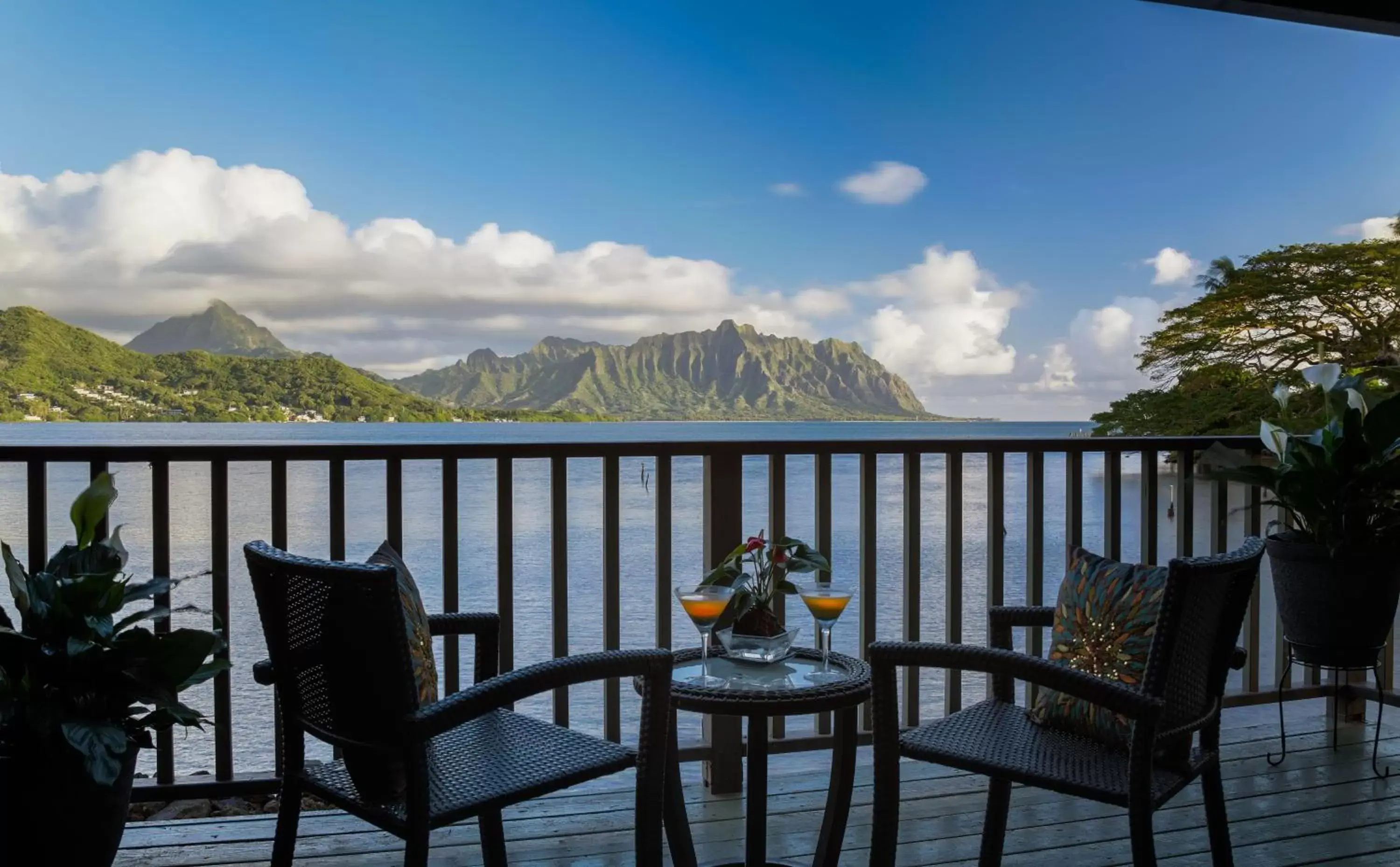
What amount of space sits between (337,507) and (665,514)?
85cm

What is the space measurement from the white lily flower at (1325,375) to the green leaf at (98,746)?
3.02m

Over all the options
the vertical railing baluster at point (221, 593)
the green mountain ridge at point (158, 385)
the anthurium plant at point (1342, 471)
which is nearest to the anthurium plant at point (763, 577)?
the vertical railing baluster at point (221, 593)

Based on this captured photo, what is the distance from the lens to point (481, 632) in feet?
7.00

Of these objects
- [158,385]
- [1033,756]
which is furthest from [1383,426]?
[158,385]

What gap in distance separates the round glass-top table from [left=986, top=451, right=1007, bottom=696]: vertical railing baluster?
0.99 m

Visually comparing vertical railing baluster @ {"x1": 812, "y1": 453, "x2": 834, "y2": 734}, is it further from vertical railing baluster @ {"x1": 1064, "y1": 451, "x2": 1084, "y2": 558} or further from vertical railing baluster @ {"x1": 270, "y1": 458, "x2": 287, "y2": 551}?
vertical railing baluster @ {"x1": 270, "y1": 458, "x2": 287, "y2": 551}

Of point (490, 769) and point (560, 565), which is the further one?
point (560, 565)

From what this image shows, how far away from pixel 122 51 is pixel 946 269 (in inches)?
988

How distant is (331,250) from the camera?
31.2m

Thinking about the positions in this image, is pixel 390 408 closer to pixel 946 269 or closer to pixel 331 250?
pixel 331 250

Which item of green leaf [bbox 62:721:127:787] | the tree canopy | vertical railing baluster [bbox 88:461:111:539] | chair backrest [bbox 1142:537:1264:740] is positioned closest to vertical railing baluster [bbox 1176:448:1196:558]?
chair backrest [bbox 1142:537:1264:740]

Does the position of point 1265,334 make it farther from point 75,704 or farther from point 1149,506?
point 75,704

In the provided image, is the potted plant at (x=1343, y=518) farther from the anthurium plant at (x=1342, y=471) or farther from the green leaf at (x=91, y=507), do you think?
the green leaf at (x=91, y=507)

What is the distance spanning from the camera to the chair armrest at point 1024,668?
1536 millimetres
